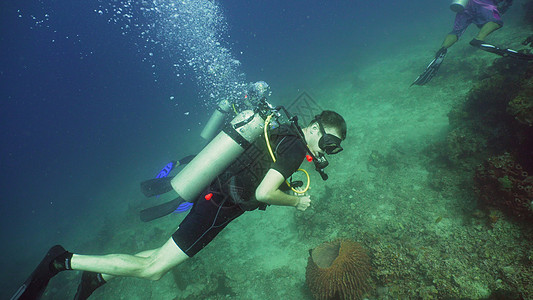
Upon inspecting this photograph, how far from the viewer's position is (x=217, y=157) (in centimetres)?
373

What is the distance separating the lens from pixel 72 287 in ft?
28.7

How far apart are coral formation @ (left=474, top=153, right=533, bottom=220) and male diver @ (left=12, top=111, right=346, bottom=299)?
125 inches

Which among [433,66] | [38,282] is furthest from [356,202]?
[433,66]

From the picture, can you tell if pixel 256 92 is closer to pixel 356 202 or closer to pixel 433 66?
pixel 356 202

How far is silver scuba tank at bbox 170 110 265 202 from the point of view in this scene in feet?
12.2

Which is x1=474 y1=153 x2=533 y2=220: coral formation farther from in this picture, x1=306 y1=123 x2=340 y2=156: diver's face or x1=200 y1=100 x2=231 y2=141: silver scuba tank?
x1=200 y1=100 x2=231 y2=141: silver scuba tank

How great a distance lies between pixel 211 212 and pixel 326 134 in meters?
2.04

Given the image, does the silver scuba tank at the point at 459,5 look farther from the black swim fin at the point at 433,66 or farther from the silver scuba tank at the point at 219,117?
the silver scuba tank at the point at 219,117

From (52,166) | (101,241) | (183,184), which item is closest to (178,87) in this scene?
(52,166)

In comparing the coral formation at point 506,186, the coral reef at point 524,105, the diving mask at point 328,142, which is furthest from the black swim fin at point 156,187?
the coral reef at point 524,105

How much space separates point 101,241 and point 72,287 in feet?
12.0

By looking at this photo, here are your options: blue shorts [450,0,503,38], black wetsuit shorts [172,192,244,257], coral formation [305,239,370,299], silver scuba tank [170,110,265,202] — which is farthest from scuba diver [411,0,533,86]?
black wetsuit shorts [172,192,244,257]

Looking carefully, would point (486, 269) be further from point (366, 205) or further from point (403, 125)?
point (403, 125)

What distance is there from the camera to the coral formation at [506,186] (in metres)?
3.29
